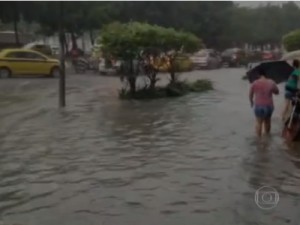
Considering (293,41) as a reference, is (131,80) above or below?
below

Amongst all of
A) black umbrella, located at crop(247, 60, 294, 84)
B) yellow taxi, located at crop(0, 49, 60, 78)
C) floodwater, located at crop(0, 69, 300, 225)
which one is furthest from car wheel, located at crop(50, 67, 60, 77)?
black umbrella, located at crop(247, 60, 294, 84)

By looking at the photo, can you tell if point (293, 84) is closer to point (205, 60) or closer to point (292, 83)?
point (292, 83)

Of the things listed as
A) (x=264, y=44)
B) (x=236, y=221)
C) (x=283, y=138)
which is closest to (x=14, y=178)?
(x=236, y=221)

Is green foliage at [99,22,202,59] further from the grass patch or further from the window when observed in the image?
the window

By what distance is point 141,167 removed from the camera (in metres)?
9.48

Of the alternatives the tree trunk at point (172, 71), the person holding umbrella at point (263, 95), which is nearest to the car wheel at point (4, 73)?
the tree trunk at point (172, 71)

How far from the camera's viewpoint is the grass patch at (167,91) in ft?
66.9

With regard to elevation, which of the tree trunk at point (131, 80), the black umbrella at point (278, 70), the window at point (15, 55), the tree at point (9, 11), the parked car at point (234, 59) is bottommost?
the parked car at point (234, 59)

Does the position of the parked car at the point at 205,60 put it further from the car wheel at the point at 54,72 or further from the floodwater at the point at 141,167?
the floodwater at the point at 141,167

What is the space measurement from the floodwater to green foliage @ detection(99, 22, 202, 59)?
2.83 m

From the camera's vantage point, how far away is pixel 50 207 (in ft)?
23.9

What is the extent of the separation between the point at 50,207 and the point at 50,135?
18.7ft

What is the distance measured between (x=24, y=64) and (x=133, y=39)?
12.8m

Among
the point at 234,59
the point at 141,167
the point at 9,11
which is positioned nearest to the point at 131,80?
the point at 141,167
